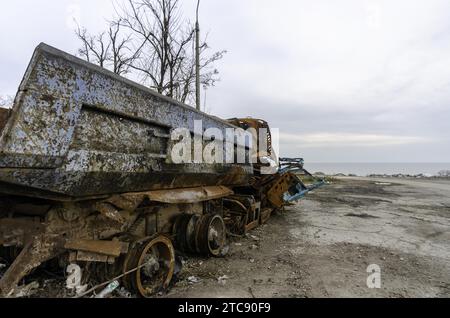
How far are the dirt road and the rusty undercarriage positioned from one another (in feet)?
2.03

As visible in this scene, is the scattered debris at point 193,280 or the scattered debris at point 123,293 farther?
the scattered debris at point 193,280

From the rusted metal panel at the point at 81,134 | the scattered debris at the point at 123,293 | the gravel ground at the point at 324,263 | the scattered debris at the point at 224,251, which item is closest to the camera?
the rusted metal panel at the point at 81,134

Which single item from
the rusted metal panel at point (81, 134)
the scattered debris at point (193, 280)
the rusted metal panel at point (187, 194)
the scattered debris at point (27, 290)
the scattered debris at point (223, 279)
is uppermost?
the rusted metal panel at point (81, 134)

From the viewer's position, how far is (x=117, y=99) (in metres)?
3.11

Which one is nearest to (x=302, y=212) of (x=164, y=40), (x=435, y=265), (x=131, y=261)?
(x=435, y=265)

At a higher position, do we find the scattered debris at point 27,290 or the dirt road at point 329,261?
the scattered debris at point 27,290

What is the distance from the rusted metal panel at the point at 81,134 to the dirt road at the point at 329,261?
4.89ft

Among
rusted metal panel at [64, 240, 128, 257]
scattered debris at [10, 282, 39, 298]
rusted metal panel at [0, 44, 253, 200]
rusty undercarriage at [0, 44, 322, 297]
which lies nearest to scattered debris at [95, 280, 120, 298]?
rusty undercarriage at [0, 44, 322, 297]

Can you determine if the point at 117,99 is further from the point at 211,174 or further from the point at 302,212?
the point at 302,212

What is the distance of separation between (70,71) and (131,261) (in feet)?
6.25

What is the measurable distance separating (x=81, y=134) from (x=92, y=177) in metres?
0.40

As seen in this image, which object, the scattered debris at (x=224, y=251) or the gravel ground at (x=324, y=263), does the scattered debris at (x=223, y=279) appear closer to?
the gravel ground at (x=324, y=263)

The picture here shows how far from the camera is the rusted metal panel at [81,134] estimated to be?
7.70ft

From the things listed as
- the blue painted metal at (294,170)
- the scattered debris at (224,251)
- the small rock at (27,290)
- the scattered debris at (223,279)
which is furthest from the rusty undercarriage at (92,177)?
the blue painted metal at (294,170)
